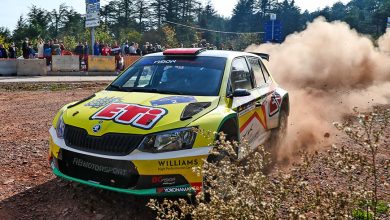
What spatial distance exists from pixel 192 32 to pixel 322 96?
77.1m

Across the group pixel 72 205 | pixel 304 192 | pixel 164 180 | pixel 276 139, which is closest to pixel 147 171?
pixel 164 180

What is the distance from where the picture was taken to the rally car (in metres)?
3.79

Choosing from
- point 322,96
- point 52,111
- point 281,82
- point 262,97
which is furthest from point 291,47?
point 262,97

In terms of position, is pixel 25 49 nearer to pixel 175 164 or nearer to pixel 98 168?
pixel 98 168

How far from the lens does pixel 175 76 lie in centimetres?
516

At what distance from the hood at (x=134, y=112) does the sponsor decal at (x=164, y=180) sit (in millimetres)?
457

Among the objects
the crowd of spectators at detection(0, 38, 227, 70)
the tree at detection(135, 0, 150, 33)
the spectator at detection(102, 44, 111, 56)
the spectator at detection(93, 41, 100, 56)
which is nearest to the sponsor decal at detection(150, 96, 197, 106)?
the crowd of spectators at detection(0, 38, 227, 70)

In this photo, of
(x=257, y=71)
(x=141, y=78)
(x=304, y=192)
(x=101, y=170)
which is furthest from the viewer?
(x=257, y=71)

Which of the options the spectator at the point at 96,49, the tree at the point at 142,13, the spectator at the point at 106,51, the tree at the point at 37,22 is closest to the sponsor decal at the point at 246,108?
the spectator at the point at 96,49

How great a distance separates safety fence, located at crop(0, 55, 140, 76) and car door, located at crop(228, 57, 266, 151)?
1321 cm

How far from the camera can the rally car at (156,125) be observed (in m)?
3.79

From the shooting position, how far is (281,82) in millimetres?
15281

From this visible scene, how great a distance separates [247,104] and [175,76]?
1.02 m

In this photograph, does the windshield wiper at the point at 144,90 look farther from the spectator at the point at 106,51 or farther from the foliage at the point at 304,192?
the spectator at the point at 106,51
